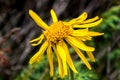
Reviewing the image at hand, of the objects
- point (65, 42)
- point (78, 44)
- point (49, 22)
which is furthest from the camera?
point (49, 22)

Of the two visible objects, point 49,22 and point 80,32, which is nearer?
point 80,32

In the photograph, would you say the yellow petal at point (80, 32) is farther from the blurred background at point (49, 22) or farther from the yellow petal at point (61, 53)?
the blurred background at point (49, 22)

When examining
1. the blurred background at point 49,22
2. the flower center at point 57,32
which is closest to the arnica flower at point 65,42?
the flower center at point 57,32

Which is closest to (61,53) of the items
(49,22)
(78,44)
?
(78,44)

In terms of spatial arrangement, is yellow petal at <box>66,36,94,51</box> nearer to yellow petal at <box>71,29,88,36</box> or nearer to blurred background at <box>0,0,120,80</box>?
yellow petal at <box>71,29,88,36</box>

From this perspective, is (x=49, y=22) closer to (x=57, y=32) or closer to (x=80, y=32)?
(x=57, y=32)

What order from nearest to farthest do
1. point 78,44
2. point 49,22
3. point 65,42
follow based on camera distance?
point 78,44 → point 65,42 → point 49,22

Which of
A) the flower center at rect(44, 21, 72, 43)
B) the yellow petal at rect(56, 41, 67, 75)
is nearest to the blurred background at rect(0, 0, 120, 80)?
the flower center at rect(44, 21, 72, 43)
